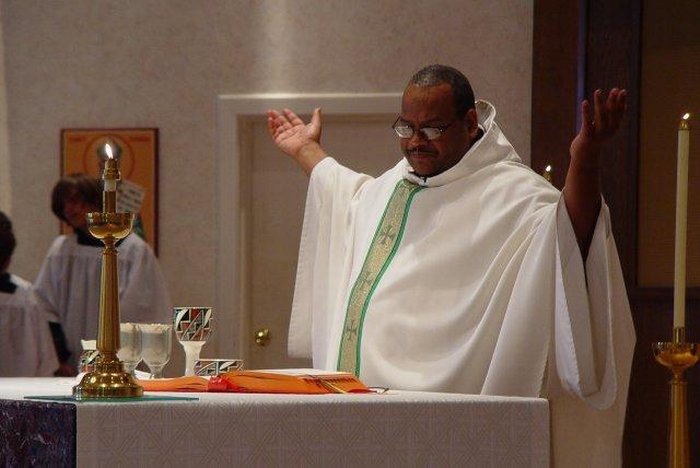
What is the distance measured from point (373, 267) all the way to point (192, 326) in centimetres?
53

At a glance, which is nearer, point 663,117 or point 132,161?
point 663,117

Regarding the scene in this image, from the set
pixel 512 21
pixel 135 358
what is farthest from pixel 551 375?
pixel 512 21

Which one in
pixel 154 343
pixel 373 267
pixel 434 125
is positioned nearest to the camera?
pixel 154 343

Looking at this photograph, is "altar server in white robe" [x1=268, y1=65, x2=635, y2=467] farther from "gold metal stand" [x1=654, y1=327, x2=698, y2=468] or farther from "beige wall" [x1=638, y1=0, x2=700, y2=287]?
"beige wall" [x1=638, y1=0, x2=700, y2=287]

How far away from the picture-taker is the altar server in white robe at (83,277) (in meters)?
6.57

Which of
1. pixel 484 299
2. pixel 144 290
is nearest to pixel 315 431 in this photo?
pixel 484 299

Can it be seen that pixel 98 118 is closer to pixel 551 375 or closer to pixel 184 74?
pixel 184 74

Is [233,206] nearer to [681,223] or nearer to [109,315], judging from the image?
[681,223]

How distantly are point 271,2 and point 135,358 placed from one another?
13.2 ft

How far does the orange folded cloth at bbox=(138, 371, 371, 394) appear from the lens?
8.38 feet

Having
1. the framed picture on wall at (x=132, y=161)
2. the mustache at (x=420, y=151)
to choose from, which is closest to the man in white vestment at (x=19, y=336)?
the framed picture on wall at (x=132, y=161)

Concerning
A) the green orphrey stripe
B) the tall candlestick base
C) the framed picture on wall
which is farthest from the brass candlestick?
the framed picture on wall

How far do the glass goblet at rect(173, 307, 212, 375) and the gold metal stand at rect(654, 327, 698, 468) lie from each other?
1.17 m

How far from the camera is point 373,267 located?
3.69 meters
